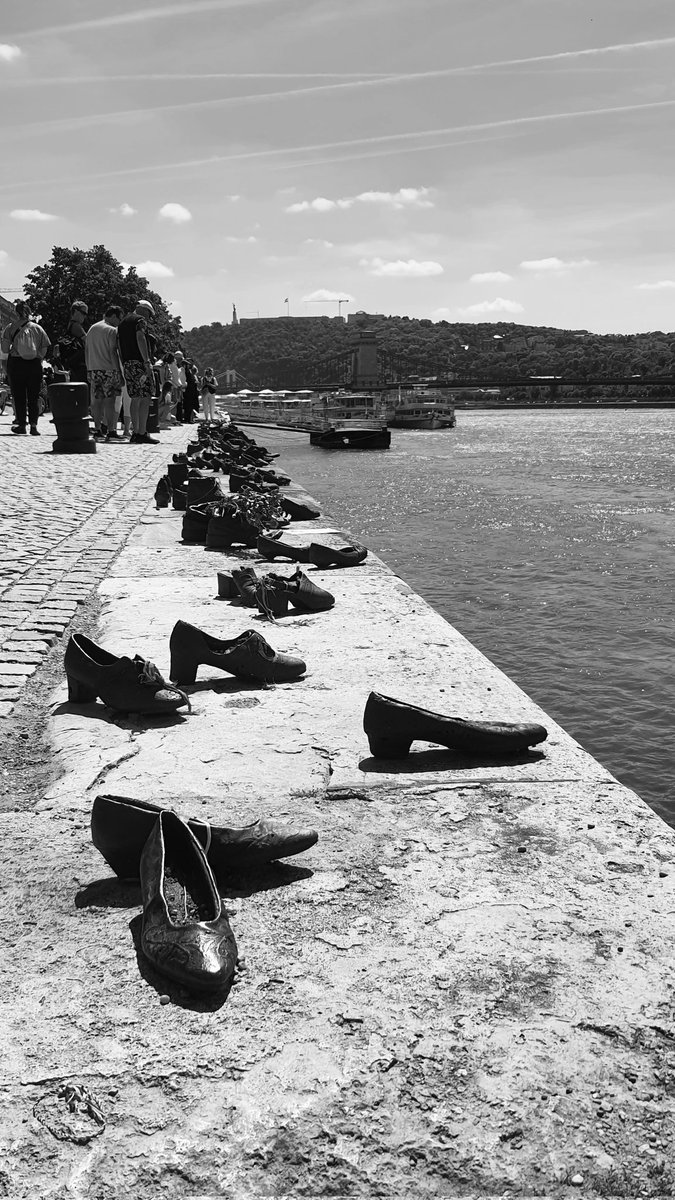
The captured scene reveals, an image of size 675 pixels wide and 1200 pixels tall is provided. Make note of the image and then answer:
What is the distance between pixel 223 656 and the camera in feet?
13.9

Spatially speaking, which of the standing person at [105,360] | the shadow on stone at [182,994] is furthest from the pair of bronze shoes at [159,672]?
the standing person at [105,360]

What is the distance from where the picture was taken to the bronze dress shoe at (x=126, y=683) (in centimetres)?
378

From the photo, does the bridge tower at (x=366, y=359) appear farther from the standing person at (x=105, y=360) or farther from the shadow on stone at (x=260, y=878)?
the shadow on stone at (x=260, y=878)

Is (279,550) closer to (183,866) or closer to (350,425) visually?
(183,866)

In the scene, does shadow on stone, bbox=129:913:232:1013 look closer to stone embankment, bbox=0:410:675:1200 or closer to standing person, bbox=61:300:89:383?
stone embankment, bbox=0:410:675:1200

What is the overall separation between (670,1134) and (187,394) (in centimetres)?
2812

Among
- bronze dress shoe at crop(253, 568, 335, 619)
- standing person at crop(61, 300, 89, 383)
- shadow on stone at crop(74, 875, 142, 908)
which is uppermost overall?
standing person at crop(61, 300, 89, 383)

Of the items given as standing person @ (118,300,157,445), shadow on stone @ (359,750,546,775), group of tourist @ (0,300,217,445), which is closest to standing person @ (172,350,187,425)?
group of tourist @ (0,300,217,445)

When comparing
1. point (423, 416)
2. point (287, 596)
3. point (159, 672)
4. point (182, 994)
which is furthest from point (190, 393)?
point (423, 416)

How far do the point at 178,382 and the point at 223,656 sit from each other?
873 inches

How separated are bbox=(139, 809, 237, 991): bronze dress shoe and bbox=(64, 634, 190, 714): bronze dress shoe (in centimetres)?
129

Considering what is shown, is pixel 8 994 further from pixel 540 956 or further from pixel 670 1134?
pixel 670 1134

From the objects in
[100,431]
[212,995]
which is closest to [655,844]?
[212,995]

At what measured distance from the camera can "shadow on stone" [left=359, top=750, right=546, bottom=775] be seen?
337cm
